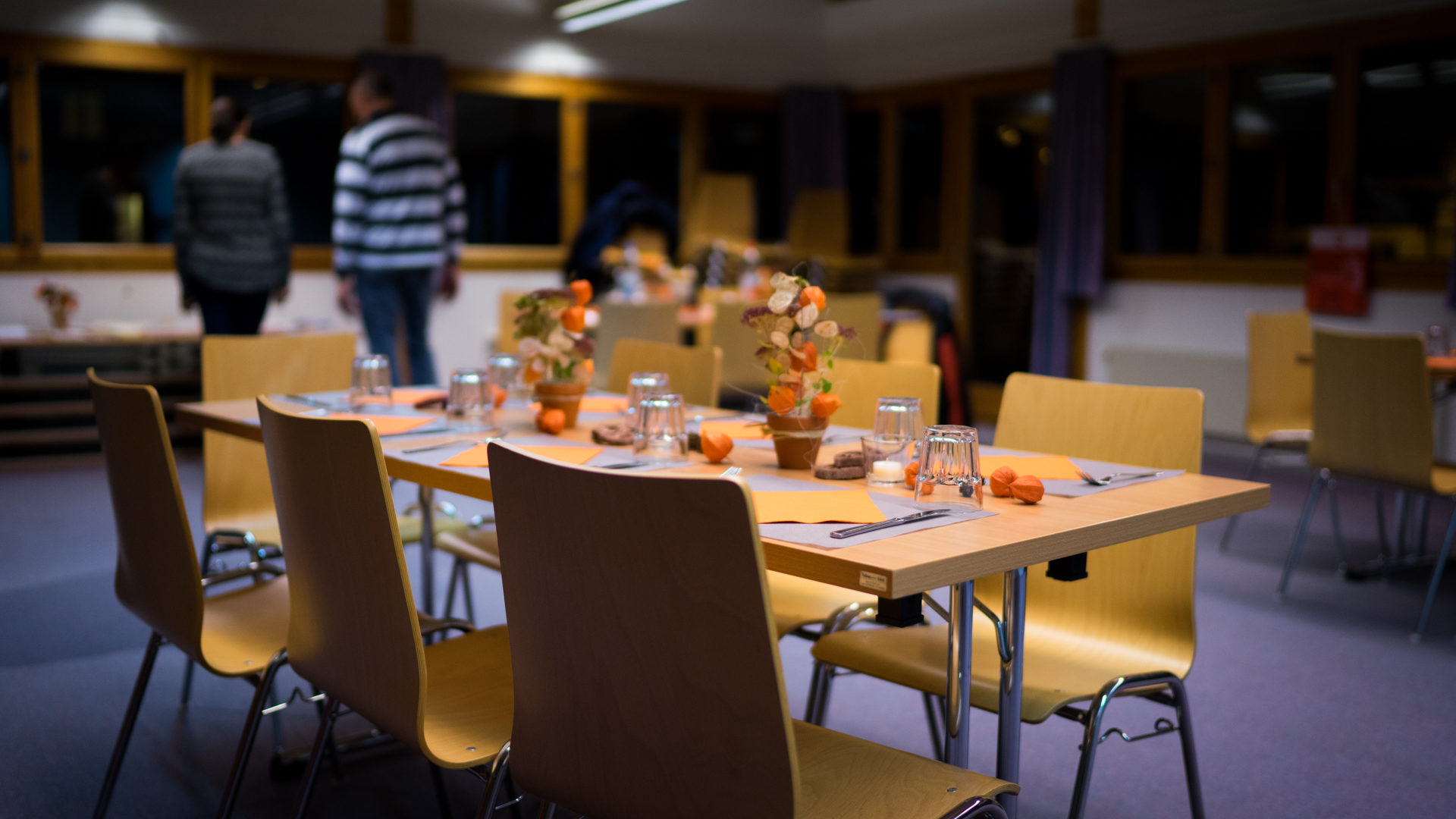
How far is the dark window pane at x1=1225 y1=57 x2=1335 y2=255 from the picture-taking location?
624 cm

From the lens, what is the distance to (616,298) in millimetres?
6270

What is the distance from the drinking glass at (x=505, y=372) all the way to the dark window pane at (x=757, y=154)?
6.13 meters

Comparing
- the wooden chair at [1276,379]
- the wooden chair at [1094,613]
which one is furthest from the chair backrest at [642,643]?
the wooden chair at [1276,379]

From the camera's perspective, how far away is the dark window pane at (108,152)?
6801 millimetres

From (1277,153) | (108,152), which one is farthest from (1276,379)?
(108,152)

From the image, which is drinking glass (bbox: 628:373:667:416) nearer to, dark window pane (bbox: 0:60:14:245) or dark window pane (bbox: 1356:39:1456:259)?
dark window pane (bbox: 1356:39:1456:259)

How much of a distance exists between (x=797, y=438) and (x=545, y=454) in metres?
0.44

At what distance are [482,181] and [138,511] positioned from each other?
6448mm

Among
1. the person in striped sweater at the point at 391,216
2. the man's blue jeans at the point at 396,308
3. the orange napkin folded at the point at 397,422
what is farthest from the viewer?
the man's blue jeans at the point at 396,308

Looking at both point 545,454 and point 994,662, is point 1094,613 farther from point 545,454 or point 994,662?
point 545,454

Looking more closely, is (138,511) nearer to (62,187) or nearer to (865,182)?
(62,187)

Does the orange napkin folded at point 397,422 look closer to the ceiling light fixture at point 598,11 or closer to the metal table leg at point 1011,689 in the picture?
the metal table leg at point 1011,689

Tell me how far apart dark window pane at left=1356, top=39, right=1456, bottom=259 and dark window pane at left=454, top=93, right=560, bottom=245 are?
4920mm

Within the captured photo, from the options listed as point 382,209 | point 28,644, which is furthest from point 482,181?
point 28,644
